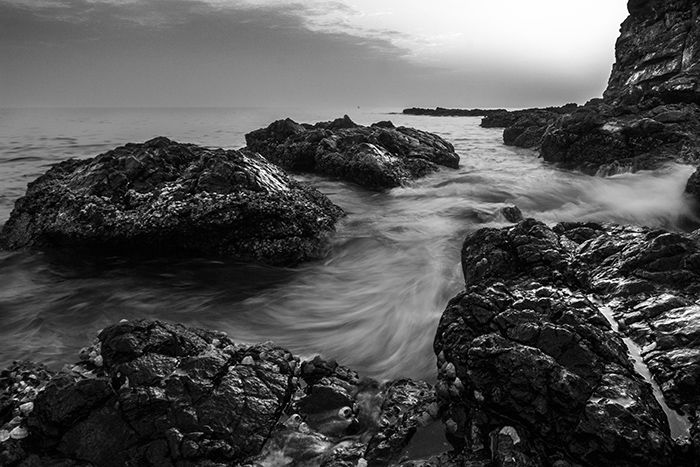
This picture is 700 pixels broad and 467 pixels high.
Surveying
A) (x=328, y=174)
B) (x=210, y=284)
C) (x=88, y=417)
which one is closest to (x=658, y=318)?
(x=88, y=417)

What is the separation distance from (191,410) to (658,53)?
35.8m

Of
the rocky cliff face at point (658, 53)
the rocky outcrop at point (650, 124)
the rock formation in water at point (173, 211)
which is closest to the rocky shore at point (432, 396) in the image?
the rock formation in water at point (173, 211)

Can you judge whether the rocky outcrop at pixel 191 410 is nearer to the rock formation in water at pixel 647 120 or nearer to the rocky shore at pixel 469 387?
the rocky shore at pixel 469 387

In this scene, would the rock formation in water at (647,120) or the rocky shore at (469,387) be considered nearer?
the rocky shore at (469,387)

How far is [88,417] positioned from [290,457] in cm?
161

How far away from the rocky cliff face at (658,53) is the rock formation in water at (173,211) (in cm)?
2104

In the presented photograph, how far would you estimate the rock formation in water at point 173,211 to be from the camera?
288 inches

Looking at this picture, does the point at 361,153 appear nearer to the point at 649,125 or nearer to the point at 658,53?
the point at 649,125

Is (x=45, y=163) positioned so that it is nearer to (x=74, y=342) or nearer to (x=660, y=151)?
(x=74, y=342)

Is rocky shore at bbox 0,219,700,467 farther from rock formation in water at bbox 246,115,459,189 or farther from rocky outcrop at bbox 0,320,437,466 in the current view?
rock formation in water at bbox 246,115,459,189

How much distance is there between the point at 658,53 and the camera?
27.7m

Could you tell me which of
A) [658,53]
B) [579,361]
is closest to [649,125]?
[579,361]

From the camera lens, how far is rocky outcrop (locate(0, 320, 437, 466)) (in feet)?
10.0

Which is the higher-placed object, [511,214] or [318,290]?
[511,214]
